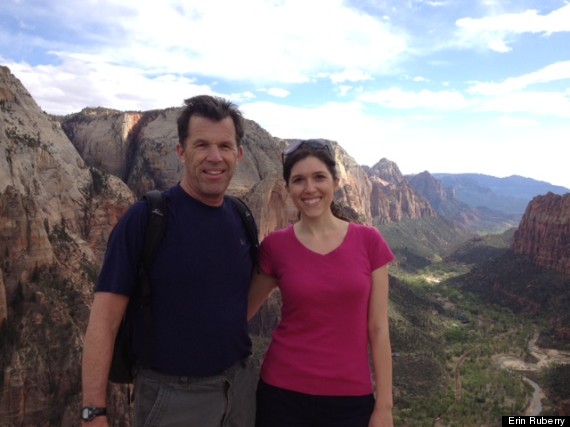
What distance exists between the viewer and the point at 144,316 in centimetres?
464

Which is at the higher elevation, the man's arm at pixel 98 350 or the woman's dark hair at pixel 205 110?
the woman's dark hair at pixel 205 110

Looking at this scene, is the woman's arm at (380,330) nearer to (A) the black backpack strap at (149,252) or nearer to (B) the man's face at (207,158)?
(B) the man's face at (207,158)

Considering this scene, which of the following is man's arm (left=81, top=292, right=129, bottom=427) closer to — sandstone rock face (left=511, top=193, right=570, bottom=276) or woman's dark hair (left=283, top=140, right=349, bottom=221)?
woman's dark hair (left=283, top=140, right=349, bottom=221)

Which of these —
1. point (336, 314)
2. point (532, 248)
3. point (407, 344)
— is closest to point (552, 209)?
point (532, 248)

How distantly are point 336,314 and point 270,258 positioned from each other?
106cm

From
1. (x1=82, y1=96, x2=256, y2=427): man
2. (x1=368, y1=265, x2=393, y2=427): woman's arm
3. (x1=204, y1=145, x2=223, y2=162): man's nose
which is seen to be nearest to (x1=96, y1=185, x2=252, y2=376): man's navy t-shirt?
(x1=82, y1=96, x2=256, y2=427): man

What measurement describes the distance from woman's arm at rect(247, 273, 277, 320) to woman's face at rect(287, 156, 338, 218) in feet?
3.09

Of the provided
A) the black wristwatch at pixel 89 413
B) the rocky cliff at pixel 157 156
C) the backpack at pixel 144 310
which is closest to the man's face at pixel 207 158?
the backpack at pixel 144 310

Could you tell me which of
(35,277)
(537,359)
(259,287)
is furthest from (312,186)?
(537,359)

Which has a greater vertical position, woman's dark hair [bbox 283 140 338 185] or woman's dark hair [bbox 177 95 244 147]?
woman's dark hair [bbox 177 95 244 147]

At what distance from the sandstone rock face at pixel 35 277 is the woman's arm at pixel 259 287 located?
55.1 ft

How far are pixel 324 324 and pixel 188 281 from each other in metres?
1.59

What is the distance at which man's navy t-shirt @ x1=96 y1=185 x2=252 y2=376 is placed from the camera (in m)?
4.51

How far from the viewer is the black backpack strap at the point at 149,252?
4.58 m
